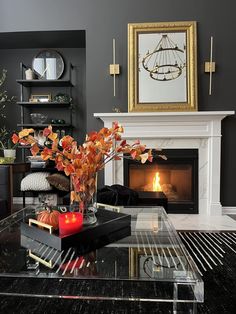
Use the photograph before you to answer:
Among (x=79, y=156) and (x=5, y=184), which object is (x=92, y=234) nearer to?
(x=79, y=156)

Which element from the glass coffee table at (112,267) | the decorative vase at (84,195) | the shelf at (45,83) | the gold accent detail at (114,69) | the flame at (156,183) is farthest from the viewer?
the shelf at (45,83)

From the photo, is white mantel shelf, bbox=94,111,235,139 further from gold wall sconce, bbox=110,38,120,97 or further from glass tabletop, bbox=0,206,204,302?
glass tabletop, bbox=0,206,204,302

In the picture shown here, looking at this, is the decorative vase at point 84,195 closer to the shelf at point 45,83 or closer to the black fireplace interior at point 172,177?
the black fireplace interior at point 172,177

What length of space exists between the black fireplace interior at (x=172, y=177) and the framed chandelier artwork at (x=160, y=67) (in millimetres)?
667

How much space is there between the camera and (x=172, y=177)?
12.3 ft

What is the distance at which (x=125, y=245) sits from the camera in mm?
1258

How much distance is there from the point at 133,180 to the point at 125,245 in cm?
247

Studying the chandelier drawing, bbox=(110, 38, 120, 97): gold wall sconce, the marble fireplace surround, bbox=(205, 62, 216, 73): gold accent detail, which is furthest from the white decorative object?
bbox=(205, 62, 216, 73): gold accent detail

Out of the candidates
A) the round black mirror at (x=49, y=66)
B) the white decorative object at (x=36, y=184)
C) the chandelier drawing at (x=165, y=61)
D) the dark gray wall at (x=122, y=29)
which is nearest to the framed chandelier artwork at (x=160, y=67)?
Result: the chandelier drawing at (x=165, y=61)

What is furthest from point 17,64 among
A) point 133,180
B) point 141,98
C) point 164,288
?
point 164,288

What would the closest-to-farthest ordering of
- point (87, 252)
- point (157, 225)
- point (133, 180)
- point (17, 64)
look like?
1. point (87, 252)
2. point (157, 225)
3. point (133, 180)
4. point (17, 64)

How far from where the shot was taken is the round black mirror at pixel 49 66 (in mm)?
4074

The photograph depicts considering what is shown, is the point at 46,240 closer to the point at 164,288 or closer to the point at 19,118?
the point at 164,288

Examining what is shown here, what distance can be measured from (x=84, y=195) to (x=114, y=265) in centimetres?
39
